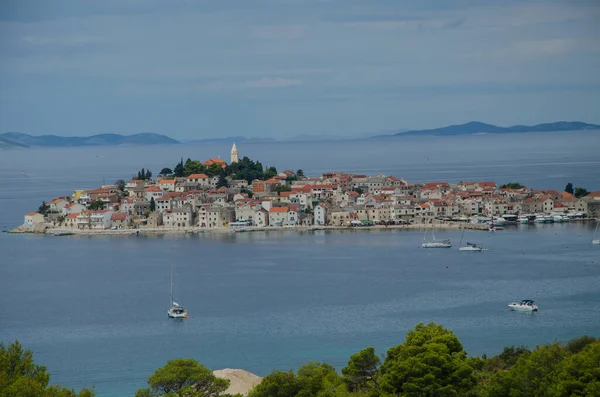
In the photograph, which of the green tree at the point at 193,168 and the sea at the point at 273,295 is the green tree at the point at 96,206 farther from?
the green tree at the point at 193,168

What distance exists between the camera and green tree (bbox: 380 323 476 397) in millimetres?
8531

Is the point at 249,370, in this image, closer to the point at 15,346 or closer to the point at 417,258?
the point at 15,346

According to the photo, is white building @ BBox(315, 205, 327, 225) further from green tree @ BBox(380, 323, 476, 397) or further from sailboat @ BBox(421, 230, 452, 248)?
green tree @ BBox(380, 323, 476, 397)

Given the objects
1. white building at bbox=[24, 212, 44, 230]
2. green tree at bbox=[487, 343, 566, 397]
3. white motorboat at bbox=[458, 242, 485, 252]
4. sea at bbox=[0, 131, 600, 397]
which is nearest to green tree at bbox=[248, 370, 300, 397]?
green tree at bbox=[487, 343, 566, 397]

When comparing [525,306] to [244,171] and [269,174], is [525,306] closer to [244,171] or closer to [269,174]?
[244,171]

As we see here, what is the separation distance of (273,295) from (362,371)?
753 centimetres

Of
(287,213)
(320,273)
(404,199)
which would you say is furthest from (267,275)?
(404,199)

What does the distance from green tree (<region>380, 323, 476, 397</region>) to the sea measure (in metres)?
3.06

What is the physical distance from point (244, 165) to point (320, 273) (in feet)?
51.7

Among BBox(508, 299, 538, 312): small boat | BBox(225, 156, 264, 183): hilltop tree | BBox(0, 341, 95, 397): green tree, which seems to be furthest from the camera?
BBox(225, 156, 264, 183): hilltop tree

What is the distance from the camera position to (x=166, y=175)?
34750mm

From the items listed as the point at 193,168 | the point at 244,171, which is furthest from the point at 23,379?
the point at 193,168

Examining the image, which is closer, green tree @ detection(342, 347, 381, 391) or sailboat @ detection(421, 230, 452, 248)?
green tree @ detection(342, 347, 381, 391)

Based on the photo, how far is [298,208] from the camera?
2902 centimetres
